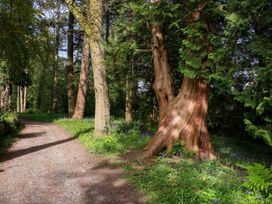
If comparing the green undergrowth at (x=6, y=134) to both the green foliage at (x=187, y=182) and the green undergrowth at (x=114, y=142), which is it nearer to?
the green undergrowth at (x=114, y=142)

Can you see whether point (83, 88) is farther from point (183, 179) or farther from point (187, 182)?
point (187, 182)

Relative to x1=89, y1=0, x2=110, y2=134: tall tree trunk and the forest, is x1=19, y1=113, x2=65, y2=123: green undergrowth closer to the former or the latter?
the forest

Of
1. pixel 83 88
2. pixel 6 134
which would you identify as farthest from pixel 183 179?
pixel 83 88

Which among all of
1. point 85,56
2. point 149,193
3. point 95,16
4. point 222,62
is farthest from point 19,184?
point 85,56

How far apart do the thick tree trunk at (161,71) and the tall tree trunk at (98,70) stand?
2931 mm

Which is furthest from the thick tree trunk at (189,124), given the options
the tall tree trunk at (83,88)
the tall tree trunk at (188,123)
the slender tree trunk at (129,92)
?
the tall tree trunk at (83,88)

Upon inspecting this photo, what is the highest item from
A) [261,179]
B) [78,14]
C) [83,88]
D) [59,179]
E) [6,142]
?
[78,14]

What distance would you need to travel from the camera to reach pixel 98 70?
13.0 m

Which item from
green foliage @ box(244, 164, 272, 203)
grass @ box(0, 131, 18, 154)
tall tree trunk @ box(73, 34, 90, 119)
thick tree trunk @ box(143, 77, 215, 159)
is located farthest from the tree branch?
green foliage @ box(244, 164, 272, 203)

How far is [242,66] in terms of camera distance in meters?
8.74

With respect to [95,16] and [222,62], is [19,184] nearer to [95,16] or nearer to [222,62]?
[222,62]

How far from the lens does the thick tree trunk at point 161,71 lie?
10.8 meters

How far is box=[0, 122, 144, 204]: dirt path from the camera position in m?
6.42

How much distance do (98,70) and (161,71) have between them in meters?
3.29
